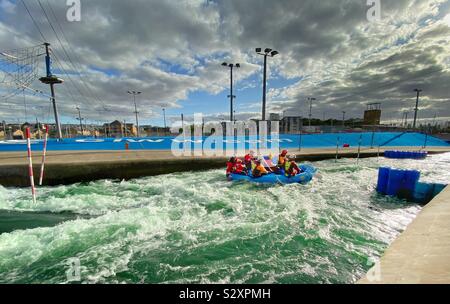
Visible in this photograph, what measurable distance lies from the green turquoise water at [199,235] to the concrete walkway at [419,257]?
1.01 meters

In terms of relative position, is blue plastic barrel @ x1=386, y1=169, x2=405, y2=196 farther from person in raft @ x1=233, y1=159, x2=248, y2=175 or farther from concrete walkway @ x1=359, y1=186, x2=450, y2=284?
person in raft @ x1=233, y1=159, x2=248, y2=175

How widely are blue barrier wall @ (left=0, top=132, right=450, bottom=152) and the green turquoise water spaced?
9294 millimetres

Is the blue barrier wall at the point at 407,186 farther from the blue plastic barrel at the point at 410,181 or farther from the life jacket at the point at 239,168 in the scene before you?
the life jacket at the point at 239,168

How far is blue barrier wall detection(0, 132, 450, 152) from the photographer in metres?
16.7

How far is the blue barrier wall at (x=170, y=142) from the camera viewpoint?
1675 cm

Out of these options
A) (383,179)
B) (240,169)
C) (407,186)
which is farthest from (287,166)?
(407,186)

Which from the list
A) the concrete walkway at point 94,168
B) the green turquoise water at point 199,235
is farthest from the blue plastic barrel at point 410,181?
the concrete walkway at point 94,168

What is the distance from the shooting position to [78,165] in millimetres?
10477

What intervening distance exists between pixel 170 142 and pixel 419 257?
18.3 m

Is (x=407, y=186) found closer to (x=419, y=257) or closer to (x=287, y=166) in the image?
(x=287, y=166)

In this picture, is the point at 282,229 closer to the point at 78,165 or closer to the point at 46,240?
the point at 46,240

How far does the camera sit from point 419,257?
2701 mm
